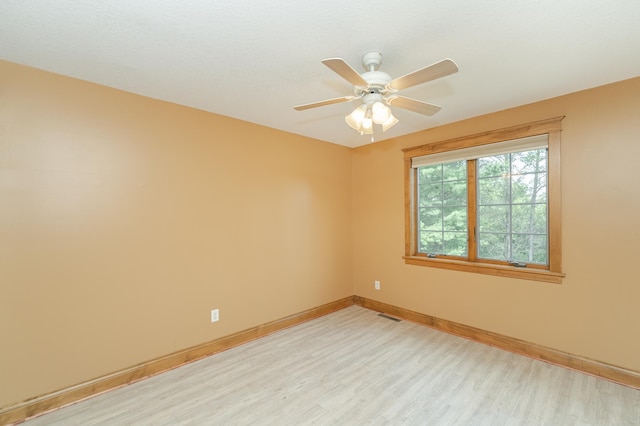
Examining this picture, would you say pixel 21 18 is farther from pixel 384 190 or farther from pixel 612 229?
pixel 612 229

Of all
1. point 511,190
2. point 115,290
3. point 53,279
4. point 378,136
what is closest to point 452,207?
point 511,190

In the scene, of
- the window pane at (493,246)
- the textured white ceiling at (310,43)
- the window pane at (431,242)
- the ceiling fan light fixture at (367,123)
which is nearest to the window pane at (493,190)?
the window pane at (493,246)

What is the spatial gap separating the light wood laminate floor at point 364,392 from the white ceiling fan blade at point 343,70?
2.21 meters

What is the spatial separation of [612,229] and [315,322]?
3141 millimetres

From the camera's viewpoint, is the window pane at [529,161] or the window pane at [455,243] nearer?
the window pane at [529,161]

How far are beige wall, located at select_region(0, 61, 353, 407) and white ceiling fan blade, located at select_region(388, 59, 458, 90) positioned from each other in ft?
6.67

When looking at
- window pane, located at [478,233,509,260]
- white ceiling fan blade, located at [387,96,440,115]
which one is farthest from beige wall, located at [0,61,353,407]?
window pane, located at [478,233,509,260]

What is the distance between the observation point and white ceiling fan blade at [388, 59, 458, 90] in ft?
4.63

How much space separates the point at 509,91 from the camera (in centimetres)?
249

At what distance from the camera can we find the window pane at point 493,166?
9.88 ft

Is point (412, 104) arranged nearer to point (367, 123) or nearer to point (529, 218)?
point (367, 123)

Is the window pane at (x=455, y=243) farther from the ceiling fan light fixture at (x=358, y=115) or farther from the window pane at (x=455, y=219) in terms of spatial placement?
the ceiling fan light fixture at (x=358, y=115)

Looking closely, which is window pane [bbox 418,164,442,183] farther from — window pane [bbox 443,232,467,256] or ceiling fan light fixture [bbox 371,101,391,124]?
ceiling fan light fixture [bbox 371,101,391,124]

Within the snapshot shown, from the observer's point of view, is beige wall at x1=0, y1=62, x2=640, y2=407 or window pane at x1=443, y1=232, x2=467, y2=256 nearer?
beige wall at x1=0, y1=62, x2=640, y2=407
